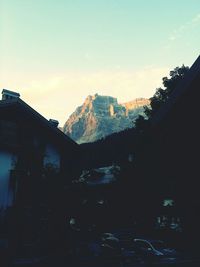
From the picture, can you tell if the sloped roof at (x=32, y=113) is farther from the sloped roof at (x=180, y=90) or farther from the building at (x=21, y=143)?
the sloped roof at (x=180, y=90)

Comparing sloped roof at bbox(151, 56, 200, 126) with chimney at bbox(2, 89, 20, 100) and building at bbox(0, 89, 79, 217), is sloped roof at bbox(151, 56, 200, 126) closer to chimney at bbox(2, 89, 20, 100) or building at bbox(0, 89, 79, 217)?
building at bbox(0, 89, 79, 217)

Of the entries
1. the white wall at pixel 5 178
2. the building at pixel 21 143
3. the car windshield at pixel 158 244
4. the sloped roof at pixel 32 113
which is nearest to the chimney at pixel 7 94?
the building at pixel 21 143

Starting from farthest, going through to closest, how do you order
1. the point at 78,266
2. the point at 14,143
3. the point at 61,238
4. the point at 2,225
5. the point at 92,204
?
the point at 14,143
the point at 2,225
the point at 92,204
the point at 61,238
the point at 78,266

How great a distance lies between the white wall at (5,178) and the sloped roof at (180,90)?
8.82 metres

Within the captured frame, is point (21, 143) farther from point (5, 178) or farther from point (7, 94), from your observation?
point (7, 94)

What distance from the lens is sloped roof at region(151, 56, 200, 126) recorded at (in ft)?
29.8

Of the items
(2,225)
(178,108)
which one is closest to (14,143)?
(2,225)

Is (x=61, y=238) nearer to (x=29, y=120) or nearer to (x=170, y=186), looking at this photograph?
(x=170, y=186)

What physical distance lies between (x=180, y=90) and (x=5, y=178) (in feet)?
34.9

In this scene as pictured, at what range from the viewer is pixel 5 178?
16828 millimetres

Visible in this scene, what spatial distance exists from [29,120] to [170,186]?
35.0 ft

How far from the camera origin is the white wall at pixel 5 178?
16578 millimetres

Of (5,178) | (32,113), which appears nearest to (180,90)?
(5,178)

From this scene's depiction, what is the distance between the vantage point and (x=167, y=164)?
10.5m
